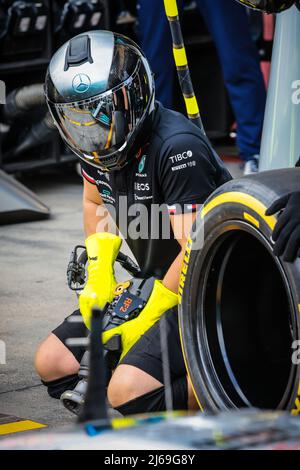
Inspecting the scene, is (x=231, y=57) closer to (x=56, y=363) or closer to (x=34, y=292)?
(x=34, y=292)

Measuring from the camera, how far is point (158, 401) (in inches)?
150

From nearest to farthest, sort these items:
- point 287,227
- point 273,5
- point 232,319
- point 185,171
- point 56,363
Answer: point 287,227
point 232,319
point 273,5
point 185,171
point 56,363

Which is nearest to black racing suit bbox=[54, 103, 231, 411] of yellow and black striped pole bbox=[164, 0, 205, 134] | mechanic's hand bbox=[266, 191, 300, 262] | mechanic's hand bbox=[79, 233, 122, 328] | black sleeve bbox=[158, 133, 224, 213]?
black sleeve bbox=[158, 133, 224, 213]

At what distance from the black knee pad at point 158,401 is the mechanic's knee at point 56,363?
40 cm

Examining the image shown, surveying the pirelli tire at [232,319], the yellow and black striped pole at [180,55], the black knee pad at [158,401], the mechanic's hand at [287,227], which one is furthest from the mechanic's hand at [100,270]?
the mechanic's hand at [287,227]

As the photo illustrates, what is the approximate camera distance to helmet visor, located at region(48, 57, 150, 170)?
394 centimetres

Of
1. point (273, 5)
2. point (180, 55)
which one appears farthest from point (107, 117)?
point (180, 55)

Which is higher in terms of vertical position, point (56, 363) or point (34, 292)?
point (56, 363)

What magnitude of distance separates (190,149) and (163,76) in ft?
11.6

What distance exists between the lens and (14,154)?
27.0 feet

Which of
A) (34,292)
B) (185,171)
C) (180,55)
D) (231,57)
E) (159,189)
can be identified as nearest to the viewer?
(185,171)

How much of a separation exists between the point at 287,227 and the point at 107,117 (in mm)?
1120

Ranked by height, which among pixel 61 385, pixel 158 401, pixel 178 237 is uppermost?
pixel 178 237
